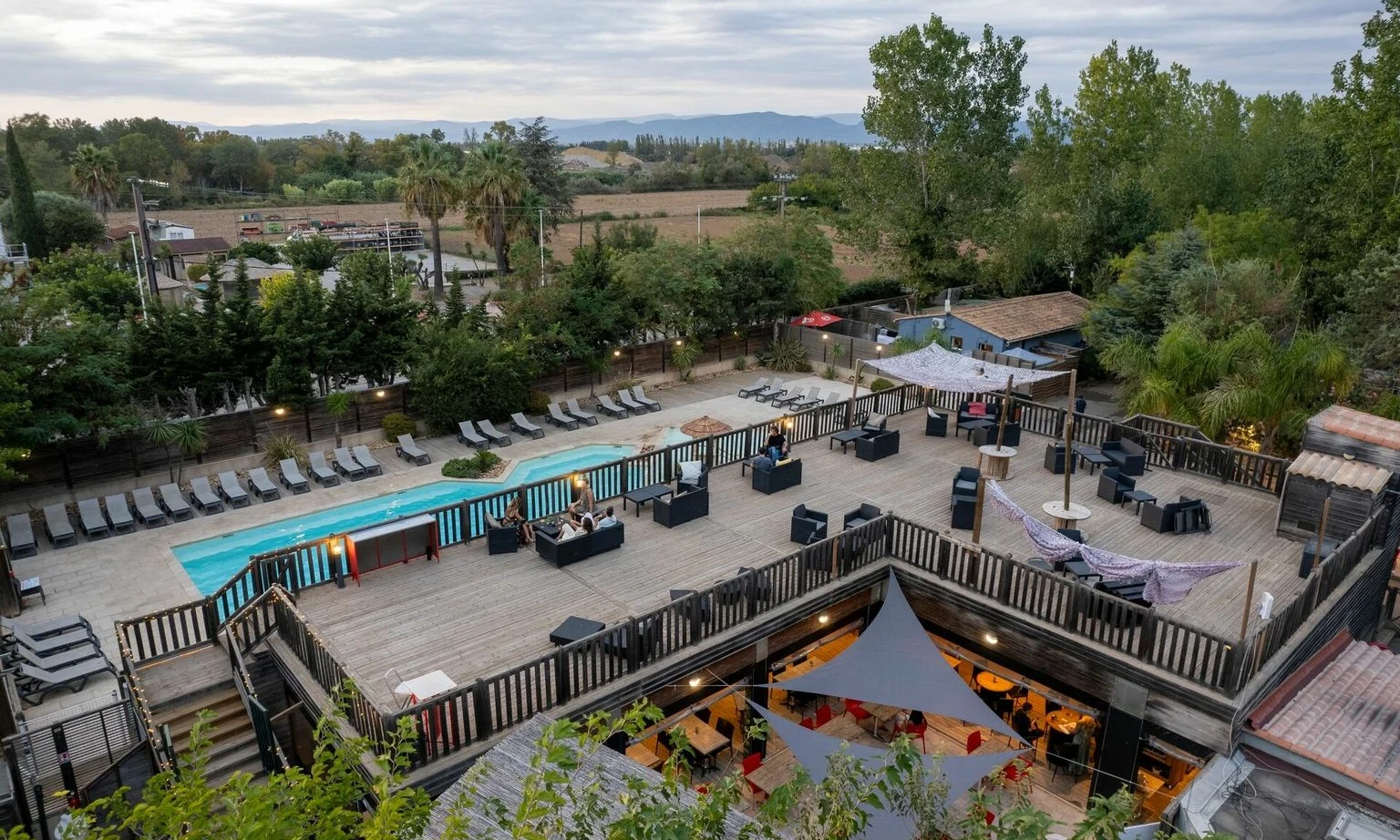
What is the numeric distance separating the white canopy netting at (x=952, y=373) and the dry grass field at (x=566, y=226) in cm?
3714

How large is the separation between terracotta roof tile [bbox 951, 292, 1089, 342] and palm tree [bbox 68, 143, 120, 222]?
42.9 m

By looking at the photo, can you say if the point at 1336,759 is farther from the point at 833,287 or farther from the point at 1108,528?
the point at 833,287

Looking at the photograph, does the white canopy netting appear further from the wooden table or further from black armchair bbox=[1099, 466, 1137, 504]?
the wooden table

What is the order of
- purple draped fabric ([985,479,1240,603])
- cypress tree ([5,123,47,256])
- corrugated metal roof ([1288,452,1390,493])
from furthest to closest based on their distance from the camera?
cypress tree ([5,123,47,256]), corrugated metal roof ([1288,452,1390,493]), purple draped fabric ([985,479,1240,603])

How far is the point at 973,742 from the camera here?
38.8 ft

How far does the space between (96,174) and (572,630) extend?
155 ft

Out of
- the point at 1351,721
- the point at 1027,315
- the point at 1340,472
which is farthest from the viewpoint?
the point at 1027,315

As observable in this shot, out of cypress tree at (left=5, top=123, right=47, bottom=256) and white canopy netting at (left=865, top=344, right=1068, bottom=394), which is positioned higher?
cypress tree at (left=5, top=123, right=47, bottom=256)

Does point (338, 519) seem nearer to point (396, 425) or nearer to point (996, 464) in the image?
point (396, 425)

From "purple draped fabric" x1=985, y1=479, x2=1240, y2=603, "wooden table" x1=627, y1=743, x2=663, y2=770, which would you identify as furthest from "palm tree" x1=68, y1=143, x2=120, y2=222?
"purple draped fabric" x1=985, y1=479, x2=1240, y2=603

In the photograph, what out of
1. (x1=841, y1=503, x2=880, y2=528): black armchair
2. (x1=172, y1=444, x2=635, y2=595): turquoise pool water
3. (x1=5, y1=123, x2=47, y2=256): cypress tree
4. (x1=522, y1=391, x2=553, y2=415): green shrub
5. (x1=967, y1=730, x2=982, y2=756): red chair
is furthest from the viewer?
(x1=5, y1=123, x2=47, y2=256): cypress tree

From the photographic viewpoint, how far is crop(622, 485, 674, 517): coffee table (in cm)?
1445

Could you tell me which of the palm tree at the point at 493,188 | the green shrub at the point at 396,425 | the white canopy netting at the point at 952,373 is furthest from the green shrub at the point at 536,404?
the palm tree at the point at 493,188

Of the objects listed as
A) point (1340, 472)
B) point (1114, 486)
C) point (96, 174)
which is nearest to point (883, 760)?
point (1114, 486)
